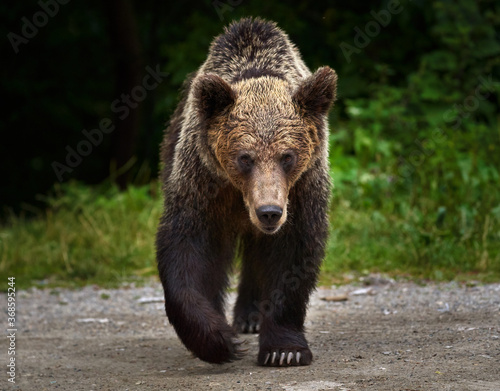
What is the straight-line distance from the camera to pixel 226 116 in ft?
14.8

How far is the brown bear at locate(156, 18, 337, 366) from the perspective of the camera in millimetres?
4336

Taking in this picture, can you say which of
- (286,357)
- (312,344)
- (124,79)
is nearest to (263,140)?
(286,357)

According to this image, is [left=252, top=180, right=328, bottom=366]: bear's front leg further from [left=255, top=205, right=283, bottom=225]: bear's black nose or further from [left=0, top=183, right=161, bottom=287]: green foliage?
[left=0, top=183, right=161, bottom=287]: green foliage

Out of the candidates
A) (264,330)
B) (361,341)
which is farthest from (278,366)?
(361,341)

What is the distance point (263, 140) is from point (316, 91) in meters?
0.51

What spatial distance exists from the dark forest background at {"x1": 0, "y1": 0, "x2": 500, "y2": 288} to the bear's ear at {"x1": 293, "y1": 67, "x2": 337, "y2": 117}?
7.84 feet

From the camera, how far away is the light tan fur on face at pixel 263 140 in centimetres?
420

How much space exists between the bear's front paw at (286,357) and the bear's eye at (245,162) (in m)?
1.17

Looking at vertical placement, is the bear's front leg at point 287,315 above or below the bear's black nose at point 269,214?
below

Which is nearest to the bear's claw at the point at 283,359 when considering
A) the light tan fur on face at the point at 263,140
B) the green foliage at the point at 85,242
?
the light tan fur on face at the point at 263,140

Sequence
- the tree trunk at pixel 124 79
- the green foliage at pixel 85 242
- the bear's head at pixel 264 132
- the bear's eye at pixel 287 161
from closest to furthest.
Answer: the bear's head at pixel 264 132 → the bear's eye at pixel 287 161 → the green foliage at pixel 85 242 → the tree trunk at pixel 124 79

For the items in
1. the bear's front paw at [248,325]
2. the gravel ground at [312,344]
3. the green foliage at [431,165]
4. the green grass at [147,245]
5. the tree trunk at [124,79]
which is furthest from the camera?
the tree trunk at [124,79]

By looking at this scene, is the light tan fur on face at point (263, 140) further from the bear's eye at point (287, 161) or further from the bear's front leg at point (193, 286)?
the bear's front leg at point (193, 286)

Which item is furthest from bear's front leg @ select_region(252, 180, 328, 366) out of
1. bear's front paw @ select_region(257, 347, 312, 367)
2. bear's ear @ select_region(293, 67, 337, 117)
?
bear's ear @ select_region(293, 67, 337, 117)
